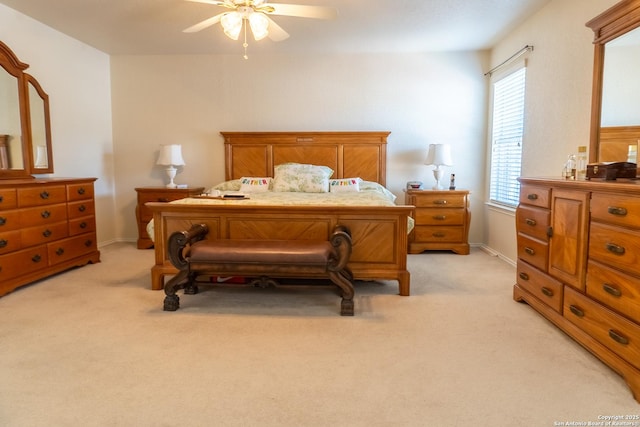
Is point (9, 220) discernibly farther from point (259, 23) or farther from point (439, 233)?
point (439, 233)

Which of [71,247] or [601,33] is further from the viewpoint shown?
[71,247]

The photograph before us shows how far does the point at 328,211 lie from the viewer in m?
3.31

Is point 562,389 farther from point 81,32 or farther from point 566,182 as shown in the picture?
point 81,32

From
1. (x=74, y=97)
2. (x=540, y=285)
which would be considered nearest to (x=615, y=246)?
(x=540, y=285)

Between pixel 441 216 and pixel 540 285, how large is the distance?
220 centimetres

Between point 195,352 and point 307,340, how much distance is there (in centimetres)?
Result: 65

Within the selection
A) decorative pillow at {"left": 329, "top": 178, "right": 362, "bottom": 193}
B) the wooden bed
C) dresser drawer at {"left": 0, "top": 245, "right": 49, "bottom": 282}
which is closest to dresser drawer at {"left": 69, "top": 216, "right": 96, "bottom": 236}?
dresser drawer at {"left": 0, "top": 245, "right": 49, "bottom": 282}

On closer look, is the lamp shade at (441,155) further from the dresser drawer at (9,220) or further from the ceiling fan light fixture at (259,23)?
the dresser drawer at (9,220)

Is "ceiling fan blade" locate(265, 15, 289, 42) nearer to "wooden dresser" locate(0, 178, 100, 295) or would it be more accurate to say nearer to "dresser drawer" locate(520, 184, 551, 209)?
"dresser drawer" locate(520, 184, 551, 209)

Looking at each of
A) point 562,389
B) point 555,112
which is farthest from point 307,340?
point 555,112

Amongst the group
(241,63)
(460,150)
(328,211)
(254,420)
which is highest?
(241,63)

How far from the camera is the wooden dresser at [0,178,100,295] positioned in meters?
3.36

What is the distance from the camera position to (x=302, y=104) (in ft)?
17.8

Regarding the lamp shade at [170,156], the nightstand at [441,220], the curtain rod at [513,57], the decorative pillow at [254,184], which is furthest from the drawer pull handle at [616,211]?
the lamp shade at [170,156]
